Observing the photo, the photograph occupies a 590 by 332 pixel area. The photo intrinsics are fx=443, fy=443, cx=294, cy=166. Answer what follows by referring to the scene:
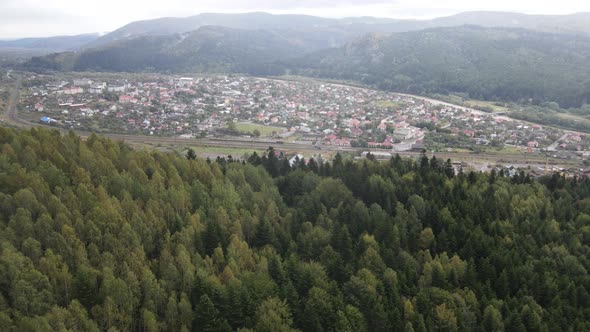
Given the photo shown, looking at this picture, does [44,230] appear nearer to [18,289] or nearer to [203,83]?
[18,289]

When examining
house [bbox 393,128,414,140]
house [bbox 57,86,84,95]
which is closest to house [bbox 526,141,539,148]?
house [bbox 393,128,414,140]

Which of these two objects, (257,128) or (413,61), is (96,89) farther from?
(413,61)

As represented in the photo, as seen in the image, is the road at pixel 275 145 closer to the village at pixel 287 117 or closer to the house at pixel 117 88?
the village at pixel 287 117

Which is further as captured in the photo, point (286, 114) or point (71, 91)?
point (71, 91)

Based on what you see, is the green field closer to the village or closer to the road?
the village

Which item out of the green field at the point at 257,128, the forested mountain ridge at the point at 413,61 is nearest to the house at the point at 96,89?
the green field at the point at 257,128

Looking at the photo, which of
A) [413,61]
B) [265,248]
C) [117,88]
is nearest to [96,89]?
[117,88]

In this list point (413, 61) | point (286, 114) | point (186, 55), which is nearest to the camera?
point (286, 114)
